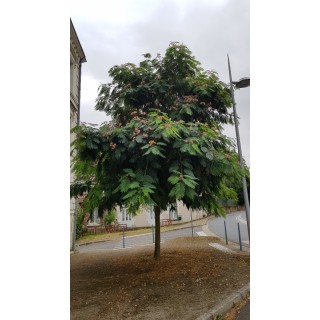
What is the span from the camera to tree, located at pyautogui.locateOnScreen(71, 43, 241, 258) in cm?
481

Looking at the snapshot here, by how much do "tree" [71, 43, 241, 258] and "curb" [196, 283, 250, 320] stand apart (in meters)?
1.77

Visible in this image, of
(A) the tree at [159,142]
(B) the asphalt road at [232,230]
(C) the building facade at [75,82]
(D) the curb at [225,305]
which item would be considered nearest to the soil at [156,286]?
(D) the curb at [225,305]

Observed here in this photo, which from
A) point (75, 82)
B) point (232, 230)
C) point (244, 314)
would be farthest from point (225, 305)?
point (232, 230)

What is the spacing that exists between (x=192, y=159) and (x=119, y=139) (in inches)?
55.5

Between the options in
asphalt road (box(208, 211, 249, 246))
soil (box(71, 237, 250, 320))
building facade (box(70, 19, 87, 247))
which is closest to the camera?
soil (box(71, 237, 250, 320))

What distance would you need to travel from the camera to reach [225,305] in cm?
482

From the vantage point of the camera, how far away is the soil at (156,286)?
4.71 metres

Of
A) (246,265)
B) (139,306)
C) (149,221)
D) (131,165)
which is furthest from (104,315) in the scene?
(149,221)

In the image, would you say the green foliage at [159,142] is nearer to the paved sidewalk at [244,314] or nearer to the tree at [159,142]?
the tree at [159,142]

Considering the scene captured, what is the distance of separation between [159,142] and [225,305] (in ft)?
9.68

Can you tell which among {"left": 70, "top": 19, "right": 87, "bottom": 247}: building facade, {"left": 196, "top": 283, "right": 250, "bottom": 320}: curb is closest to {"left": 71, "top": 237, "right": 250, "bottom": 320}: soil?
{"left": 196, "top": 283, "right": 250, "bottom": 320}: curb

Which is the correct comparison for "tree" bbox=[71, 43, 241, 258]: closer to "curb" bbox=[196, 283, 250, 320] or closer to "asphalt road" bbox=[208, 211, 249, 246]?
"curb" bbox=[196, 283, 250, 320]

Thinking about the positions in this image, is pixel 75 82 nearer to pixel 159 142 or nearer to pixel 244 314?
pixel 159 142

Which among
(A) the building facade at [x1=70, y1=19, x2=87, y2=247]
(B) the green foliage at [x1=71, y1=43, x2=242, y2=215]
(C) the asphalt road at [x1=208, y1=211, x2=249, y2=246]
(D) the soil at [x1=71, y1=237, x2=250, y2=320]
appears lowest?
(C) the asphalt road at [x1=208, y1=211, x2=249, y2=246]
